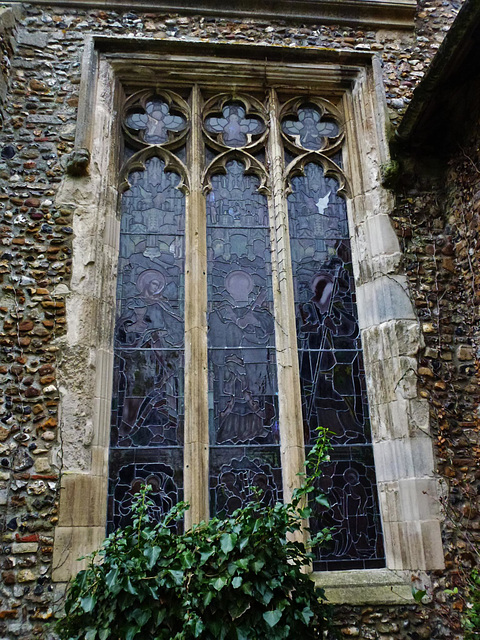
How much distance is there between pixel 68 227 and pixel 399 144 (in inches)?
115

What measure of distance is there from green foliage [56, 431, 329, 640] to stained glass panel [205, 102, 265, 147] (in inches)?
139

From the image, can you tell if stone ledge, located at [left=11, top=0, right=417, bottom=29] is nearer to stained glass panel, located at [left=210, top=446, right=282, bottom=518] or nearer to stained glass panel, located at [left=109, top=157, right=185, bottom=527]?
stained glass panel, located at [left=109, top=157, right=185, bottom=527]

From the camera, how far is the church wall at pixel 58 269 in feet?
13.1

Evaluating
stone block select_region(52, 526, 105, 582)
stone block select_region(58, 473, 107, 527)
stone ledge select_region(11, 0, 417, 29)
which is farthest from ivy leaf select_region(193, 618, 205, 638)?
stone ledge select_region(11, 0, 417, 29)

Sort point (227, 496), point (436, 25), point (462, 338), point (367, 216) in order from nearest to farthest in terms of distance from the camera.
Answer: point (227, 496) → point (462, 338) → point (367, 216) → point (436, 25)

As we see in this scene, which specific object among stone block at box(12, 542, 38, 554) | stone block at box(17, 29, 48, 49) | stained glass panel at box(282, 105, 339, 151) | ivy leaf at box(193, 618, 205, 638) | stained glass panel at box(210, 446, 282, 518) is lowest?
ivy leaf at box(193, 618, 205, 638)

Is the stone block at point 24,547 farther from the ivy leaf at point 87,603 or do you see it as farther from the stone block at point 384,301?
the stone block at point 384,301

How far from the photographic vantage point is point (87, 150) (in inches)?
194

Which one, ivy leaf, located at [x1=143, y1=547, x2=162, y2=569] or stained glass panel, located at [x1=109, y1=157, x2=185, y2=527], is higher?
stained glass panel, located at [x1=109, y1=157, x2=185, y2=527]

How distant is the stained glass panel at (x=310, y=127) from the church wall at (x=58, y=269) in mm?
573

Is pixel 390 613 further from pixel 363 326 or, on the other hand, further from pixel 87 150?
pixel 87 150

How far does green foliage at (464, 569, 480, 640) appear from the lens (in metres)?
3.68

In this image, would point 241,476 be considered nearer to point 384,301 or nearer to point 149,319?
point 149,319

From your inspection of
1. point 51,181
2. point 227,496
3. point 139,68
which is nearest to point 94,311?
point 51,181
